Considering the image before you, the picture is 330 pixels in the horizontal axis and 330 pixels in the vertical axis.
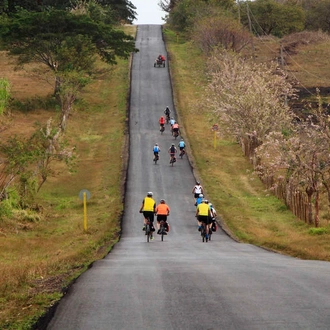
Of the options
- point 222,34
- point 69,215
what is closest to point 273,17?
point 222,34

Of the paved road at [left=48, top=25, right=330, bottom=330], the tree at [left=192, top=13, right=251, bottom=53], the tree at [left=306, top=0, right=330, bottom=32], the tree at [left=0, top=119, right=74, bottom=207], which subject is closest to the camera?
the paved road at [left=48, top=25, right=330, bottom=330]

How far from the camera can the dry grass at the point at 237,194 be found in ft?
82.8

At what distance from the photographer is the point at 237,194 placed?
42.1 metres

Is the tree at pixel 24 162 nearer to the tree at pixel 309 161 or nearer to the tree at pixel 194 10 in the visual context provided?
the tree at pixel 309 161

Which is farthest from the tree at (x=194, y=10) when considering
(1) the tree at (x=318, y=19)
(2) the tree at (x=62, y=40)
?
(2) the tree at (x=62, y=40)

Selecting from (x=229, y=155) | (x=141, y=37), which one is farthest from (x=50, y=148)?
(x=141, y=37)

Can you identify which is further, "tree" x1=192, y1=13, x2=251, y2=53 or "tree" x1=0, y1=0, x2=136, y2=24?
"tree" x1=192, y1=13, x2=251, y2=53

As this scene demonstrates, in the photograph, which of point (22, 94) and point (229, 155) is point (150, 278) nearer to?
point (229, 155)

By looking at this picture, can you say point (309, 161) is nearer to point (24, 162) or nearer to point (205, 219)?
point (205, 219)

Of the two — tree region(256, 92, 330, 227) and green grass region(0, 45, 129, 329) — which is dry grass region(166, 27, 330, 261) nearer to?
tree region(256, 92, 330, 227)

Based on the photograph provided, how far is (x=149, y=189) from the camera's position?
41156mm

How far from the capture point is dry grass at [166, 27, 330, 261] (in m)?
25.2

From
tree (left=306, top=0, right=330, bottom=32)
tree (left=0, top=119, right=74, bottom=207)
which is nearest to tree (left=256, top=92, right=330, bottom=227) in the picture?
tree (left=0, top=119, right=74, bottom=207)

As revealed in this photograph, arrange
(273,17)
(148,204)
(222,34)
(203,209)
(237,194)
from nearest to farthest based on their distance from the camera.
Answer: (148,204) < (203,209) < (237,194) < (222,34) < (273,17)
